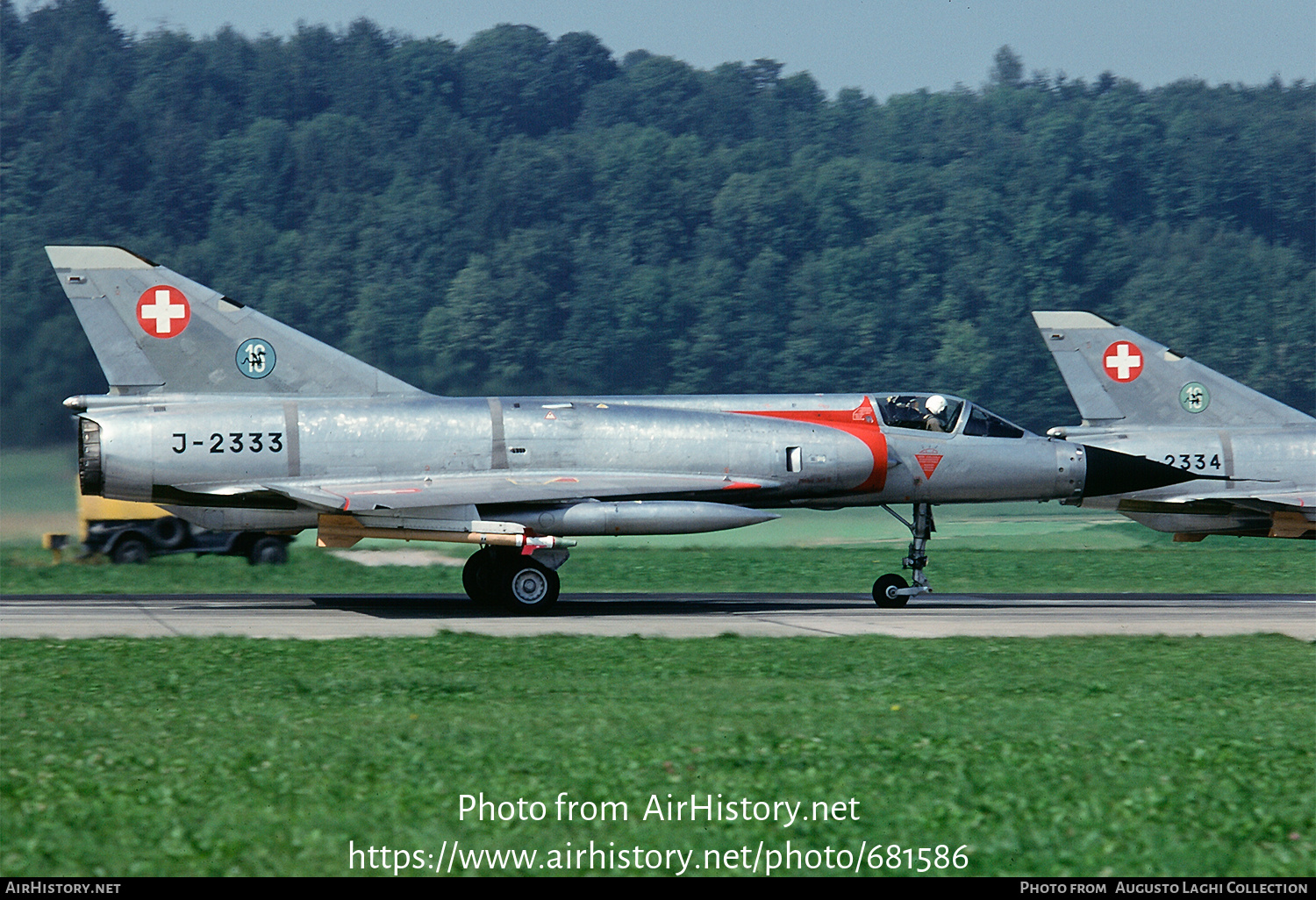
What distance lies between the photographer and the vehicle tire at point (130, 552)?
3081 centimetres

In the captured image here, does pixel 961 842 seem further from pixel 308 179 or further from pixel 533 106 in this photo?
pixel 533 106

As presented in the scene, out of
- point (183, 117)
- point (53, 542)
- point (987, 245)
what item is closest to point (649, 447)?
point (53, 542)

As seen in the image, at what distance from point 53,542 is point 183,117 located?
192 ft

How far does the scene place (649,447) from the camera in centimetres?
1981

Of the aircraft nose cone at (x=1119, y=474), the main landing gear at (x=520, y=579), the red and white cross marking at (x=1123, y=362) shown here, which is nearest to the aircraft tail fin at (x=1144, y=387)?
the red and white cross marking at (x=1123, y=362)

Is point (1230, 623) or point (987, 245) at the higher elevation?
point (987, 245)

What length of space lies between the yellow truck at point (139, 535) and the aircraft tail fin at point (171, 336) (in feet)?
38.2

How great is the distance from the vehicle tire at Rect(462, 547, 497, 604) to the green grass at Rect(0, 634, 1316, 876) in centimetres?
565

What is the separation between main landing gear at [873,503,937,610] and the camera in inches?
805

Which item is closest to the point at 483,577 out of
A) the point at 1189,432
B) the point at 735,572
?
the point at 735,572

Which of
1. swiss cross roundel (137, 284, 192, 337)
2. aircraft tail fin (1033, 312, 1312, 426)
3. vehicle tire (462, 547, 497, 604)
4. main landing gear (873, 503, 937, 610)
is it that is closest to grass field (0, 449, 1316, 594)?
aircraft tail fin (1033, 312, 1312, 426)

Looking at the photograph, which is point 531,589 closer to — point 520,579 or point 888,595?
point 520,579

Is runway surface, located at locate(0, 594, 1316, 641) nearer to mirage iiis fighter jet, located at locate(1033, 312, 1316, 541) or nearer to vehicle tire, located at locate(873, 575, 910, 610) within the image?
vehicle tire, located at locate(873, 575, 910, 610)

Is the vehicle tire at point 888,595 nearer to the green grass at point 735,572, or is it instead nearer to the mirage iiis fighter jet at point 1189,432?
the green grass at point 735,572
